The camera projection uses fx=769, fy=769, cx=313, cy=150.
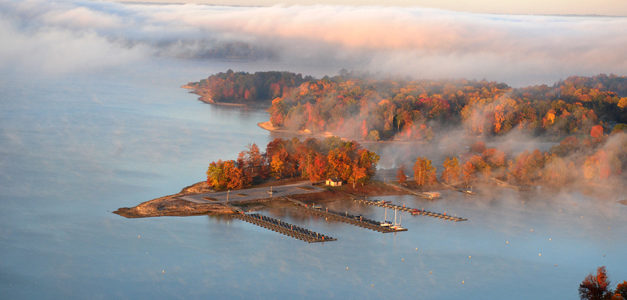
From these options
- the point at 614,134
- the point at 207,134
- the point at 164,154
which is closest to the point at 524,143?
the point at 614,134

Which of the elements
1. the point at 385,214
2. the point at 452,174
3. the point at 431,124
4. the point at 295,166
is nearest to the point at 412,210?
the point at 385,214

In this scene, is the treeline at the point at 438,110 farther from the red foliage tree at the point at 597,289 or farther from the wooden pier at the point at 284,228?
the red foliage tree at the point at 597,289

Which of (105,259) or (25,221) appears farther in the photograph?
(25,221)

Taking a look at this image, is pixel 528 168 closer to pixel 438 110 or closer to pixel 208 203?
pixel 208 203

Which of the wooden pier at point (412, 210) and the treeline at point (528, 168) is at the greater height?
the treeline at point (528, 168)

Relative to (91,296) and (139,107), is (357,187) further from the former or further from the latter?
(139,107)

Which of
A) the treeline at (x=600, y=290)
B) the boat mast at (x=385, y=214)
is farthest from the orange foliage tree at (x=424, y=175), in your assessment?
the treeline at (x=600, y=290)

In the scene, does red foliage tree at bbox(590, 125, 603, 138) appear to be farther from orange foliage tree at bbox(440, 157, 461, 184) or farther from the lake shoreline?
the lake shoreline
